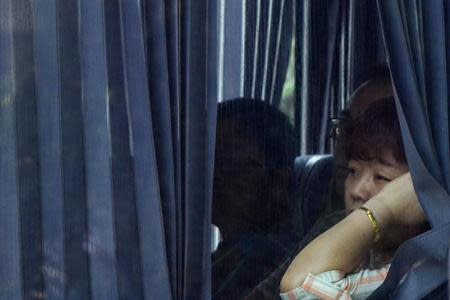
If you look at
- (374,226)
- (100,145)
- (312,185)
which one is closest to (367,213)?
(374,226)

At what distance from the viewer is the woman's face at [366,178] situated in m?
2.54

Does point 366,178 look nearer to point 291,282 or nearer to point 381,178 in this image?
point 381,178

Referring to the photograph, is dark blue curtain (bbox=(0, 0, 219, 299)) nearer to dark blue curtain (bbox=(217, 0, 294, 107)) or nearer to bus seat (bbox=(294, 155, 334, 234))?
dark blue curtain (bbox=(217, 0, 294, 107))

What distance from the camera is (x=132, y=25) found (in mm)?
2256

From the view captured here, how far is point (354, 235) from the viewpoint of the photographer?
2510 mm

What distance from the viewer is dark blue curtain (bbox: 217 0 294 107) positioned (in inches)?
94.1

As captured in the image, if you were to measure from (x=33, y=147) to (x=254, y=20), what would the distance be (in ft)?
1.92

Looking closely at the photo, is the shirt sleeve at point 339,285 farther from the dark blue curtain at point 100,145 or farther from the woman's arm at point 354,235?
the dark blue curtain at point 100,145

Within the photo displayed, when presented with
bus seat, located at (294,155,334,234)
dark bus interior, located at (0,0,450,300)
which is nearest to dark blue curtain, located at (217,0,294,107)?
dark bus interior, located at (0,0,450,300)

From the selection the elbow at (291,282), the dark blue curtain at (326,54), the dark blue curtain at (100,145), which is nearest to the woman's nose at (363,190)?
the dark blue curtain at (326,54)

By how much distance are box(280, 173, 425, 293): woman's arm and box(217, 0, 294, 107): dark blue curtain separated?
338 millimetres

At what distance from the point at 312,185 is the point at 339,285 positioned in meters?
0.26

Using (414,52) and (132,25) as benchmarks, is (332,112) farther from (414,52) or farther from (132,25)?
(132,25)

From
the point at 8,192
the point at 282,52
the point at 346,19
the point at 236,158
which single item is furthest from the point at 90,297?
the point at 346,19
